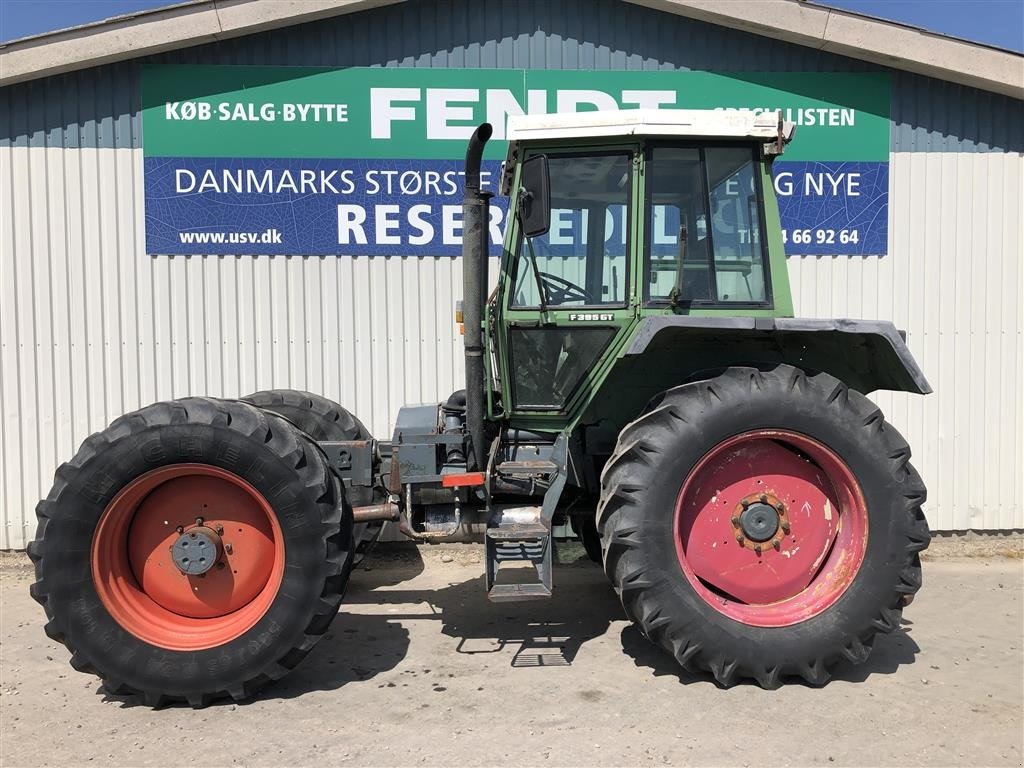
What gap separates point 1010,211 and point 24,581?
26.9 feet

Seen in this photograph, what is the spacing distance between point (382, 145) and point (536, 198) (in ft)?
8.69

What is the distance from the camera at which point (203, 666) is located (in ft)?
10.6

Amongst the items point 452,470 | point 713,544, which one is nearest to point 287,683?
Result: point 452,470

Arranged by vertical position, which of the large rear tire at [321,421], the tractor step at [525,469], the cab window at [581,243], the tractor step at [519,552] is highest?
the cab window at [581,243]

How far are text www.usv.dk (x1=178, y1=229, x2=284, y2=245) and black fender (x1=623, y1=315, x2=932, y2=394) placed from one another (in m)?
3.26

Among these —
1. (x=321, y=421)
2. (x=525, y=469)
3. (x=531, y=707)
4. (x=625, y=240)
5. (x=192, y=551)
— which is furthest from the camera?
(x=321, y=421)

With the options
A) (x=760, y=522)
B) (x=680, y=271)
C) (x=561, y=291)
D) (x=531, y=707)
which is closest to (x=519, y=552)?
(x=531, y=707)

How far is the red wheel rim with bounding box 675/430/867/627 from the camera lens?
11.6 feet

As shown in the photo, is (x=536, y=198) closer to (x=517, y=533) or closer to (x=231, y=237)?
(x=517, y=533)

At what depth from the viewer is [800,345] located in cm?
390

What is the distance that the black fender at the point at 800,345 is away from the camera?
3.54 meters

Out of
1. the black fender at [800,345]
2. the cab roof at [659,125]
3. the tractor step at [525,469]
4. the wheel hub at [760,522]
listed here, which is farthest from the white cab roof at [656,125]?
the wheel hub at [760,522]

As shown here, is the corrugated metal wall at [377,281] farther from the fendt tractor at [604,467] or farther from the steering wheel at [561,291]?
the steering wheel at [561,291]

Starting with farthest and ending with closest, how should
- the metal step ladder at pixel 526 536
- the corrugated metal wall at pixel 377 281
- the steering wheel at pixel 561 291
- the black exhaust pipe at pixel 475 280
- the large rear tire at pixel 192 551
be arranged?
the corrugated metal wall at pixel 377 281, the steering wheel at pixel 561 291, the metal step ladder at pixel 526 536, the black exhaust pipe at pixel 475 280, the large rear tire at pixel 192 551
